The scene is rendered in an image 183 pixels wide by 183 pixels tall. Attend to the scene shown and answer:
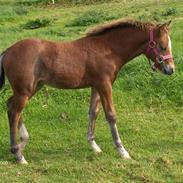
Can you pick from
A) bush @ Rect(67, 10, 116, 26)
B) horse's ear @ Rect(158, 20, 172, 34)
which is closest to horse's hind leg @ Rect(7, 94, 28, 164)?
horse's ear @ Rect(158, 20, 172, 34)

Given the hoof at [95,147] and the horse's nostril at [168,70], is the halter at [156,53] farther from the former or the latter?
the hoof at [95,147]

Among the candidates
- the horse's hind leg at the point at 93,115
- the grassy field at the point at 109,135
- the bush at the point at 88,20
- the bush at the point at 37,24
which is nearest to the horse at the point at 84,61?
the horse's hind leg at the point at 93,115

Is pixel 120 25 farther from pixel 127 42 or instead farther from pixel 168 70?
pixel 168 70

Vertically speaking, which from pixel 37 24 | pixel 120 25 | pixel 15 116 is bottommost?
pixel 37 24

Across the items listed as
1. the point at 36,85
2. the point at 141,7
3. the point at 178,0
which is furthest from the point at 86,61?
the point at 178,0

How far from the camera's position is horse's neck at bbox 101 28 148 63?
22.0ft

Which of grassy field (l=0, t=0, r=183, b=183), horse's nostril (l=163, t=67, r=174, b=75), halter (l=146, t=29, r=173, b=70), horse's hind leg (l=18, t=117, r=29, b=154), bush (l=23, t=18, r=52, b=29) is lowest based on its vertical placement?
bush (l=23, t=18, r=52, b=29)

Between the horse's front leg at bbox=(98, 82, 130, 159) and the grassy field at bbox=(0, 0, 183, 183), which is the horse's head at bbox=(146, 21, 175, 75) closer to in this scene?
the horse's front leg at bbox=(98, 82, 130, 159)

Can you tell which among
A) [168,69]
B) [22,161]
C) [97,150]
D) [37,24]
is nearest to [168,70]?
[168,69]

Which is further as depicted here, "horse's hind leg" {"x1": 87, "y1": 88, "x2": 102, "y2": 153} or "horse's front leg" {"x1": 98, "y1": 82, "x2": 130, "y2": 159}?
"horse's hind leg" {"x1": 87, "y1": 88, "x2": 102, "y2": 153}

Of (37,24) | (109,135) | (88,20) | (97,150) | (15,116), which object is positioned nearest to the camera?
(15,116)

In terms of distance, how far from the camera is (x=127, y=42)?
6.74 m

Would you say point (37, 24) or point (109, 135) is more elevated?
point (109, 135)

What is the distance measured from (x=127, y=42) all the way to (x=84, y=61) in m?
0.65
